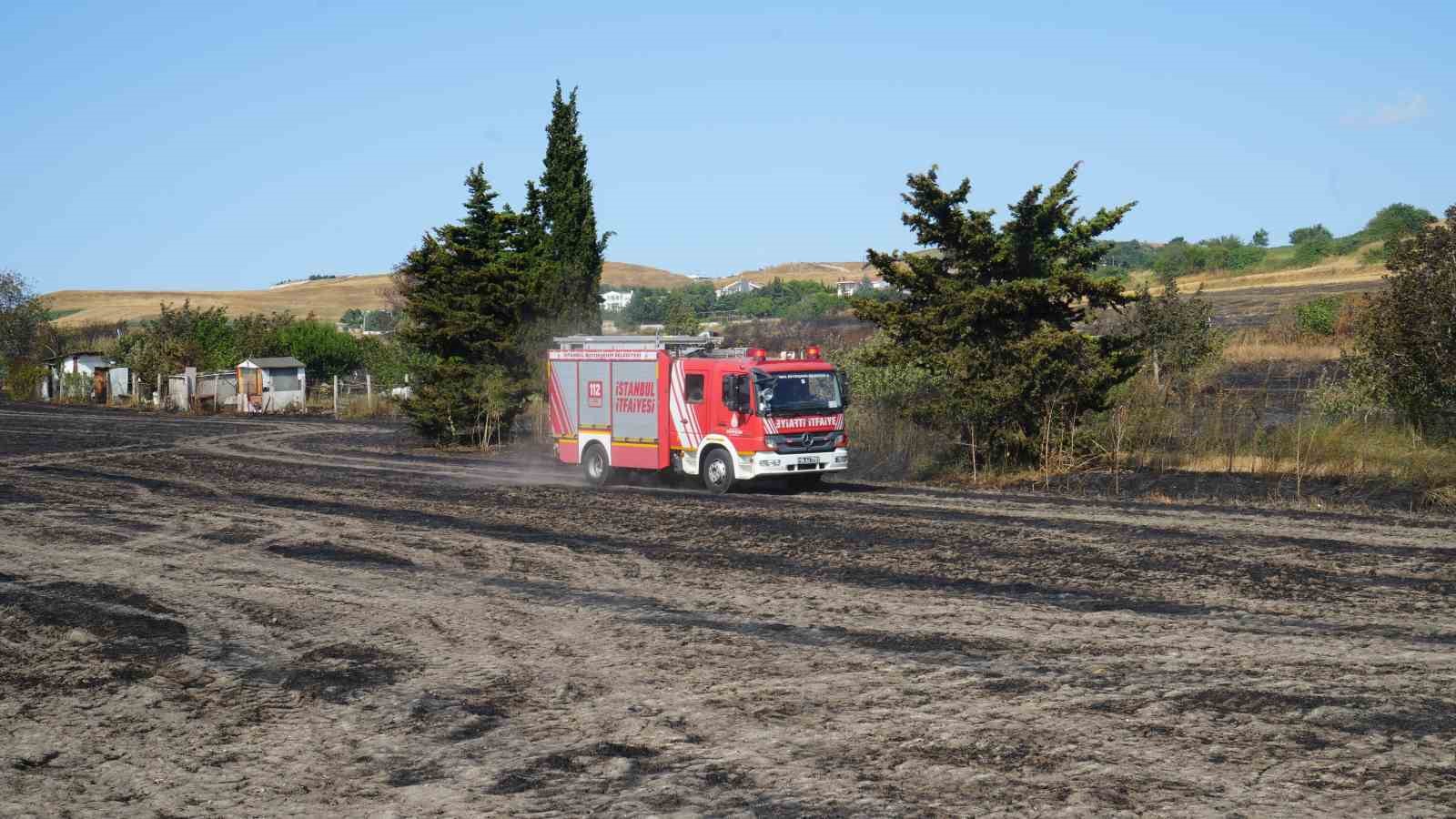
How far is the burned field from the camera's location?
6.78 metres

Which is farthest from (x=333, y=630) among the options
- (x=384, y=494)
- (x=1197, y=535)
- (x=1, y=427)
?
(x=1, y=427)

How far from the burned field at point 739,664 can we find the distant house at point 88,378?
5797 cm

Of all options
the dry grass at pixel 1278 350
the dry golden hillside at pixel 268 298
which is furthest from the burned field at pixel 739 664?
the dry golden hillside at pixel 268 298

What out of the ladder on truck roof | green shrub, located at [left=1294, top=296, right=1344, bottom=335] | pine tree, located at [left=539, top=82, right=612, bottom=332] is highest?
pine tree, located at [left=539, top=82, right=612, bottom=332]

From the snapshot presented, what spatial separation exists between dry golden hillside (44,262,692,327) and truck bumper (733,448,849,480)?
125 m

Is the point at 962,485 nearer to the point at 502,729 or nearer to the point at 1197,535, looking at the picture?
the point at 1197,535

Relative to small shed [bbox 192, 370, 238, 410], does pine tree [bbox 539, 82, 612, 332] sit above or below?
above

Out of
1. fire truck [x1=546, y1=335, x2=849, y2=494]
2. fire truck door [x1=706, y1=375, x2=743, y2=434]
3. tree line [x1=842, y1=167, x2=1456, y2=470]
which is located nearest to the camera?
tree line [x1=842, y1=167, x2=1456, y2=470]

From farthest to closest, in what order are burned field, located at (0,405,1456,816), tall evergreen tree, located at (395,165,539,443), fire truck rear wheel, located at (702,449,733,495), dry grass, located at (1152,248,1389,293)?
dry grass, located at (1152,248,1389,293) → tall evergreen tree, located at (395,165,539,443) → fire truck rear wheel, located at (702,449,733,495) → burned field, located at (0,405,1456,816)

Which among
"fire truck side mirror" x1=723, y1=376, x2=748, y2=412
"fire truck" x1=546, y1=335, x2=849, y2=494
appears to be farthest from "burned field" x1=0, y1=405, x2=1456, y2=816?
"fire truck side mirror" x1=723, y1=376, x2=748, y2=412

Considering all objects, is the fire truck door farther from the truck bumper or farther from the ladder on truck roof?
the ladder on truck roof

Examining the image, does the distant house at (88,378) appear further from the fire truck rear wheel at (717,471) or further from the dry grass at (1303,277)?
the fire truck rear wheel at (717,471)

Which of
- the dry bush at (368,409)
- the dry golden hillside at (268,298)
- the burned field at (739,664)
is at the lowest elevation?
the burned field at (739,664)

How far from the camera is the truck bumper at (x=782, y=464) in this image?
2159 centimetres
